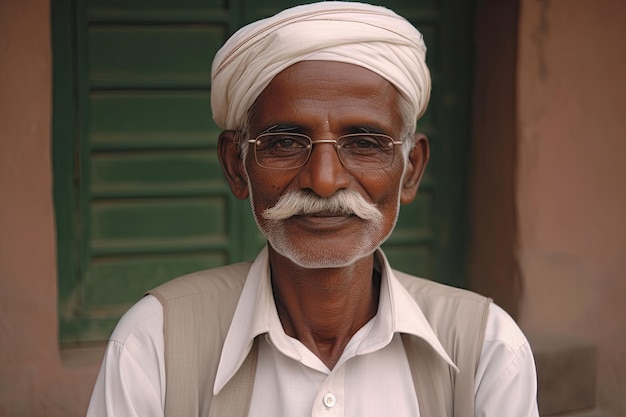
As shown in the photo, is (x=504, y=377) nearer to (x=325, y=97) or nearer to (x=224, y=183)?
(x=325, y=97)

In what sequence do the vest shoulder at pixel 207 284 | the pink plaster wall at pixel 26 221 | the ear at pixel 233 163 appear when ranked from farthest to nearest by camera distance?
the pink plaster wall at pixel 26 221
the ear at pixel 233 163
the vest shoulder at pixel 207 284

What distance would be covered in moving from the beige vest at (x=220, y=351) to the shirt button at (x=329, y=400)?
0.17m

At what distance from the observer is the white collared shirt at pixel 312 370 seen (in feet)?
6.60

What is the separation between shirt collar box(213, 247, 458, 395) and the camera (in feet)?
6.78

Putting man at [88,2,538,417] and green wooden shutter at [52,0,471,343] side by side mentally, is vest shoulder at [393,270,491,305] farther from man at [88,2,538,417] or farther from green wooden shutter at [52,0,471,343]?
green wooden shutter at [52,0,471,343]

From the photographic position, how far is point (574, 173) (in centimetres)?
393

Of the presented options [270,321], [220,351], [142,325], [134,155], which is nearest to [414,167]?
[270,321]

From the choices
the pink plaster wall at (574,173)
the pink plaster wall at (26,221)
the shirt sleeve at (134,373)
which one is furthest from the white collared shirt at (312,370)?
the pink plaster wall at (574,173)

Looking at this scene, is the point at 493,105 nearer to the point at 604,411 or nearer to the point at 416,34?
the point at 604,411

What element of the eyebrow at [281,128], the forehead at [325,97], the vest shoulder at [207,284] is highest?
the forehead at [325,97]

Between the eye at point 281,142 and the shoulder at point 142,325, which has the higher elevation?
the eye at point 281,142

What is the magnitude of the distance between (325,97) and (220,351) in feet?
2.03

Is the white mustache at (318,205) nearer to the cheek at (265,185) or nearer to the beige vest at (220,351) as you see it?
the cheek at (265,185)

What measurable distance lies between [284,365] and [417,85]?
74cm
